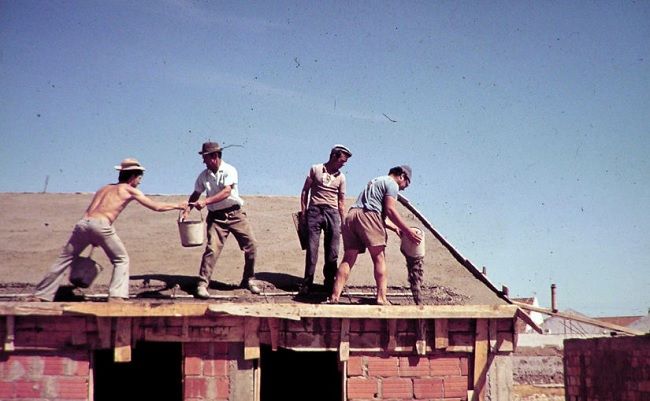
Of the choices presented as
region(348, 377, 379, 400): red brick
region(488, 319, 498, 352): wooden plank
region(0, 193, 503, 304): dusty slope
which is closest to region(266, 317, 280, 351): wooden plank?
region(348, 377, 379, 400): red brick

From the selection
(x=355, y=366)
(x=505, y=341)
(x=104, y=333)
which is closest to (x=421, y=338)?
(x=355, y=366)

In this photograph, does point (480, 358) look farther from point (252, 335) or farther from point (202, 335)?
point (202, 335)

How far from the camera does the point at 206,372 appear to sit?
7180mm

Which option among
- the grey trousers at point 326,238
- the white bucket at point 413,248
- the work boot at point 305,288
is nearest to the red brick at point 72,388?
the work boot at point 305,288

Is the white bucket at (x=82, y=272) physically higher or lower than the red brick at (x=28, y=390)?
higher

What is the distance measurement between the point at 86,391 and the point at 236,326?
1.73 meters

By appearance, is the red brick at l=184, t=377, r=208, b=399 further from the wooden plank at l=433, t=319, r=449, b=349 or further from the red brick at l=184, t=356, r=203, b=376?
the wooden plank at l=433, t=319, r=449, b=349

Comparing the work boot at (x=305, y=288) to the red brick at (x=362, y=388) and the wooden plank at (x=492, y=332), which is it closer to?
the red brick at (x=362, y=388)

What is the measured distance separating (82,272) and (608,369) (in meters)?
8.51

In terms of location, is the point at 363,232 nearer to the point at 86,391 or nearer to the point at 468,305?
the point at 468,305

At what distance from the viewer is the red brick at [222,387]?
7.13 metres

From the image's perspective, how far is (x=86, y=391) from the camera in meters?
7.06

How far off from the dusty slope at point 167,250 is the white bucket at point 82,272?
0.73 metres

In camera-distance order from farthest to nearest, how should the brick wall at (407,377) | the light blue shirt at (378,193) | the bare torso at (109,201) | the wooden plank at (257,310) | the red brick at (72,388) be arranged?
the light blue shirt at (378,193) < the brick wall at (407,377) < the bare torso at (109,201) < the red brick at (72,388) < the wooden plank at (257,310)
